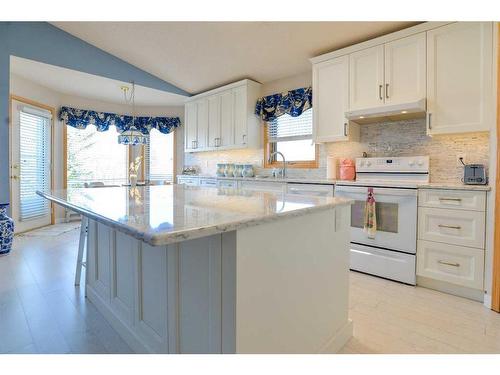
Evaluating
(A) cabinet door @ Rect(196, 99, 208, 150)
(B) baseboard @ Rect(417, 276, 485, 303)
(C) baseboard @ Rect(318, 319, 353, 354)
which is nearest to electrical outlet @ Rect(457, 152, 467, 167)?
(B) baseboard @ Rect(417, 276, 485, 303)

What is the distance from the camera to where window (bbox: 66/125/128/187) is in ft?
18.4

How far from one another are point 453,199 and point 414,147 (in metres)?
0.83

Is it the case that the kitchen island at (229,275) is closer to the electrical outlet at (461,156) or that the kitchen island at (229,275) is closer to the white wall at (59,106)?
the electrical outlet at (461,156)

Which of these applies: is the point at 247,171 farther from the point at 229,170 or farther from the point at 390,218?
the point at 390,218

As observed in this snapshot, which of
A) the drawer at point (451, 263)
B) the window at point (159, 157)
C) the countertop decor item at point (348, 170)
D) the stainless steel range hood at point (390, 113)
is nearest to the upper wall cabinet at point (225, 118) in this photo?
the window at point (159, 157)

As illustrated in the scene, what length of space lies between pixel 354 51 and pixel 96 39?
3.39 meters

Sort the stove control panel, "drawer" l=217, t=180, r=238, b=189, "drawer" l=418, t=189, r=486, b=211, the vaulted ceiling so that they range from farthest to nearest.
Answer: "drawer" l=217, t=180, r=238, b=189
the vaulted ceiling
the stove control panel
"drawer" l=418, t=189, r=486, b=211

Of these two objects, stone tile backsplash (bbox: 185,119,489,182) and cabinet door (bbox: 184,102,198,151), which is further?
cabinet door (bbox: 184,102,198,151)

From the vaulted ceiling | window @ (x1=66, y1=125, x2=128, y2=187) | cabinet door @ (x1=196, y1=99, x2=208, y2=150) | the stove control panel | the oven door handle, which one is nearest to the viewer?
the oven door handle

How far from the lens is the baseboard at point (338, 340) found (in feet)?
5.21

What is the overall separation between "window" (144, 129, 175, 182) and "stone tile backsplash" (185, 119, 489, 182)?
10.9ft

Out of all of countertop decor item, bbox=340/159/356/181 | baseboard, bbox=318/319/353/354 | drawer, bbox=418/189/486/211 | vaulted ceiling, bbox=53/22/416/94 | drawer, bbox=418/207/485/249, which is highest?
vaulted ceiling, bbox=53/22/416/94

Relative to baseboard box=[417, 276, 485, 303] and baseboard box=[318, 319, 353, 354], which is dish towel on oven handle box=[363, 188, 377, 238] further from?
baseboard box=[318, 319, 353, 354]
